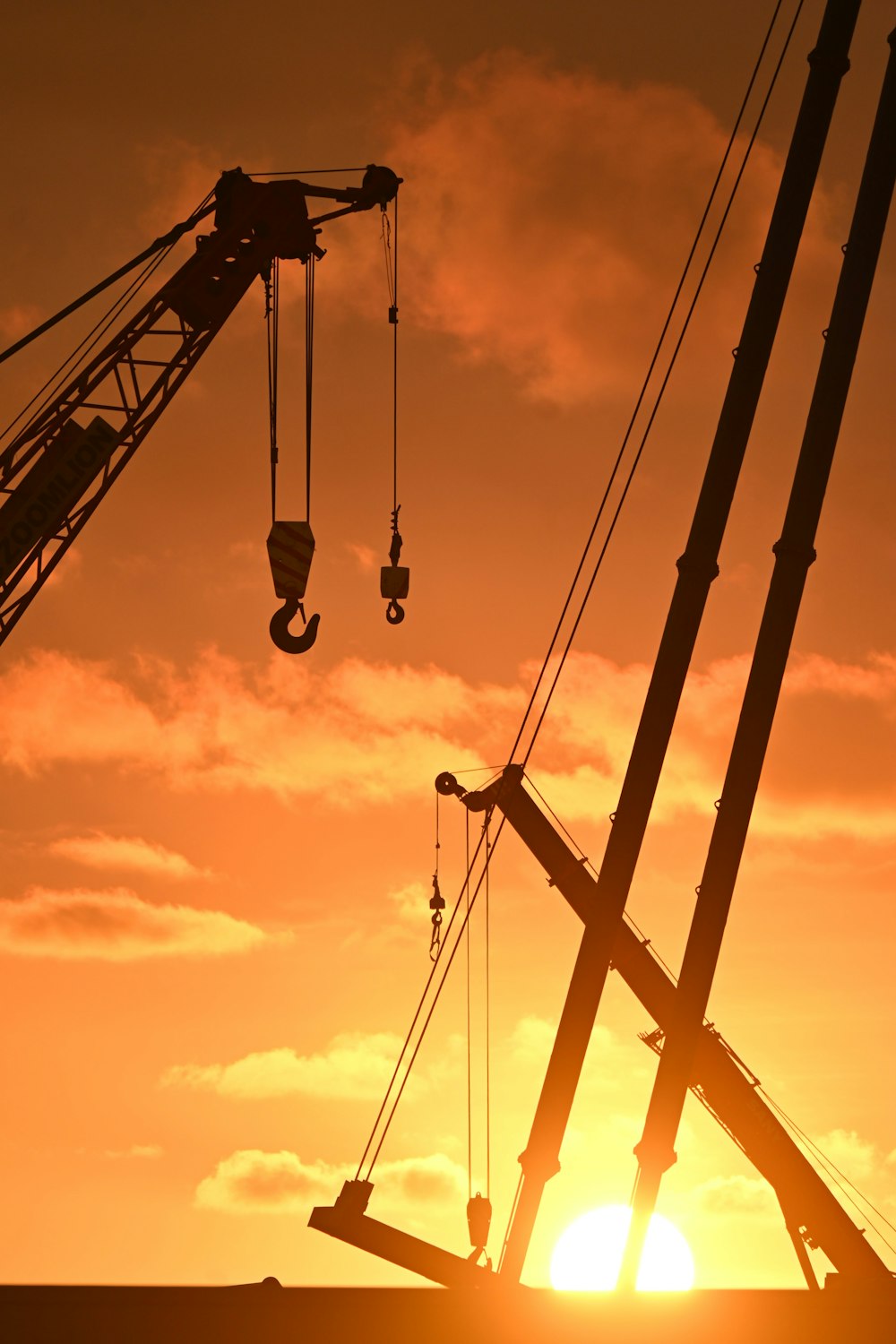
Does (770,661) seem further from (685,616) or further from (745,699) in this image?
(685,616)

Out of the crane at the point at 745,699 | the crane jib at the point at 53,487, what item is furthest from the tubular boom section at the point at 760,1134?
the crane jib at the point at 53,487

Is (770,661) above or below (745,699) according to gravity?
above

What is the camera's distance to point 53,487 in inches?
874

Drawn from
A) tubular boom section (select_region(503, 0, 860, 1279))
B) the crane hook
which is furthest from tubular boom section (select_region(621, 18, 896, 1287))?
the crane hook

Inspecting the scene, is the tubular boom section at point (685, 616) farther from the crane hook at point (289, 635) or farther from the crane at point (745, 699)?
the crane hook at point (289, 635)

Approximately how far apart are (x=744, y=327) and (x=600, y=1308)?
1374 cm

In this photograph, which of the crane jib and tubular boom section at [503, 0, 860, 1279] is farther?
the crane jib

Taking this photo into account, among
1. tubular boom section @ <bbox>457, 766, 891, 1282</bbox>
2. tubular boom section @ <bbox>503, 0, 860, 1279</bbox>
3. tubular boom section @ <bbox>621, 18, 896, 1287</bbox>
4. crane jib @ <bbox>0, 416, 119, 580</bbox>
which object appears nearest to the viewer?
tubular boom section @ <bbox>621, 18, 896, 1287</bbox>

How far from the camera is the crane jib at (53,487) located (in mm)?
21797

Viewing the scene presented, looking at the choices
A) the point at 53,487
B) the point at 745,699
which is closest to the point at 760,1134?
the point at 745,699

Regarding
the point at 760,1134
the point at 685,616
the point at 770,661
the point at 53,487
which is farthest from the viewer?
the point at 760,1134

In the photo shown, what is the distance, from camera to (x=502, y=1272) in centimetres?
1942

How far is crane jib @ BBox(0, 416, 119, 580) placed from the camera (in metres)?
21.8

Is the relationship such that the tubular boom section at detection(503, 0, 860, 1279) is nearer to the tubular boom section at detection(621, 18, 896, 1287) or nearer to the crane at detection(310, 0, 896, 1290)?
the crane at detection(310, 0, 896, 1290)
